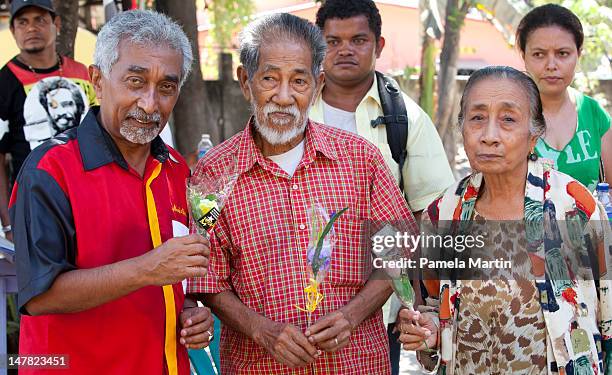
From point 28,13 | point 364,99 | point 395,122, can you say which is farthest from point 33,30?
point 395,122

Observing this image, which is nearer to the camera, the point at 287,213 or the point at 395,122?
the point at 287,213

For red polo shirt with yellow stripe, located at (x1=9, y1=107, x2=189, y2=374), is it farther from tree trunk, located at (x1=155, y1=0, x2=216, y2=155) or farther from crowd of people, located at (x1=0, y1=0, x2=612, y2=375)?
tree trunk, located at (x1=155, y1=0, x2=216, y2=155)

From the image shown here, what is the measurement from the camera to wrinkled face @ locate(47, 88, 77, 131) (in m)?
4.72

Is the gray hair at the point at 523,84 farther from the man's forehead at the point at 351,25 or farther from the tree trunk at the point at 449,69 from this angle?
the tree trunk at the point at 449,69

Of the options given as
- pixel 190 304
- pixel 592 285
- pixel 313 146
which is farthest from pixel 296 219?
pixel 592 285

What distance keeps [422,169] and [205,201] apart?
1526 millimetres

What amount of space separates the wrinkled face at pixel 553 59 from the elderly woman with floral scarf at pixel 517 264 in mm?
1082

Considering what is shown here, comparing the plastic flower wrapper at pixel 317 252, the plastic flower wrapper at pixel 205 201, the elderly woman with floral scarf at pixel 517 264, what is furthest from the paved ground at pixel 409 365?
the plastic flower wrapper at pixel 205 201

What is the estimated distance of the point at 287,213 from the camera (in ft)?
8.94

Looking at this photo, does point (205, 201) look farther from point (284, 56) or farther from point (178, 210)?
point (284, 56)

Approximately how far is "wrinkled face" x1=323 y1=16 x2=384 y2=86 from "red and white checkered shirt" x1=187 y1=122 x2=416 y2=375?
1.15 metres

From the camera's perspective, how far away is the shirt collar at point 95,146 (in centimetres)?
246

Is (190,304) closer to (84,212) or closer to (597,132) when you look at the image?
(84,212)

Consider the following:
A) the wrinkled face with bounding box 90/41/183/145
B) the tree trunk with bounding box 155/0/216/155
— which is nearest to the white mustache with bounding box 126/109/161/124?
the wrinkled face with bounding box 90/41/183/145
